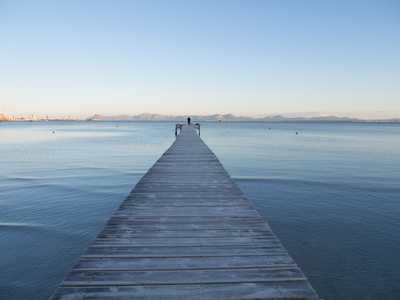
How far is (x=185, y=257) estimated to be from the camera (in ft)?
11.0

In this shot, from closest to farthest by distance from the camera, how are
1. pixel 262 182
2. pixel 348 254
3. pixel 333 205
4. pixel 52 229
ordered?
pixel 348 254 < pixel 52 229 < pixel 333 205 < pixel 262 182

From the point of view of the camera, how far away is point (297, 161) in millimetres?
21938

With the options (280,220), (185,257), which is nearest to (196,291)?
(185,257)

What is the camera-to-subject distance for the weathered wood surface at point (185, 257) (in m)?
2.70

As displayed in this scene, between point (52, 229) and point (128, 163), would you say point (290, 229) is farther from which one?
point (128, 163)

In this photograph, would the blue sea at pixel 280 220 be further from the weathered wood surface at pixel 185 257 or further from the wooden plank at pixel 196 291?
the wooden plank at pixel 196 291

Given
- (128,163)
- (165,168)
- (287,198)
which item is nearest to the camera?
(165,168)

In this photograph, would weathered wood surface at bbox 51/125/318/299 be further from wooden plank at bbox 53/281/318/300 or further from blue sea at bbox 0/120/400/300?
blue sea at bbox 0/120/400/300

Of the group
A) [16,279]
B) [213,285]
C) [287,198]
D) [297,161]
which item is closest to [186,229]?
[213,285]

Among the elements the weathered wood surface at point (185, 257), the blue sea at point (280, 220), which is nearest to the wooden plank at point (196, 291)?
the weathered wood surface at point (185, 257)

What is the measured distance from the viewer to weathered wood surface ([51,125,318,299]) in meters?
2.70

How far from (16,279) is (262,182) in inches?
464

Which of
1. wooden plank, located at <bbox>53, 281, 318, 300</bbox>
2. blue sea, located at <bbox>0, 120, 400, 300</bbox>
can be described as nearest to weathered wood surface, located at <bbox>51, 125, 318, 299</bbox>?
wooden plank, located at <bbox>53, 281, 318, 300</bbox>

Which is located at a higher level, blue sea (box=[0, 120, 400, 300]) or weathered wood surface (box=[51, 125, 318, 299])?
weathered wood surface (box=[51, 125, 318, 299])
